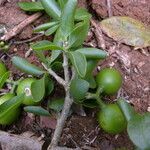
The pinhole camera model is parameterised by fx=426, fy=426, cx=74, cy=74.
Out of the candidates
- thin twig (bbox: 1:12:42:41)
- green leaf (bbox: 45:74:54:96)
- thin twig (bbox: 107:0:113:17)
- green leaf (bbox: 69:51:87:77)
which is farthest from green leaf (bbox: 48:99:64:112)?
thin twig (bbox: 107:0:113:17)

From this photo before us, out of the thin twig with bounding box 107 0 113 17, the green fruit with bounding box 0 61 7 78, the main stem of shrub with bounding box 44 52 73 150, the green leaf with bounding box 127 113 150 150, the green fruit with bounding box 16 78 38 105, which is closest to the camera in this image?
the green leaf with bounding box 127 113 150 150

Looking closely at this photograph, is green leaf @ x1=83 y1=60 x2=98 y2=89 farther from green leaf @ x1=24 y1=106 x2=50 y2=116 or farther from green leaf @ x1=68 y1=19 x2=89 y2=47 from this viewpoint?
green leaf @ x1=24 y1=106 x2=50 y2=116

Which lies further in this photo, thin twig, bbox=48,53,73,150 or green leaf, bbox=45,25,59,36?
green leaf, bbox=45,25,59,36

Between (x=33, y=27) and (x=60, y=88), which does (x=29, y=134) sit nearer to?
(x=60, y=88)

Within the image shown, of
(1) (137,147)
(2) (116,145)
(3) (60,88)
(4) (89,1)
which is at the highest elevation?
(4) (89,1)

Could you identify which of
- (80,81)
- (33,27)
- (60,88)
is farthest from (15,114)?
(33,27)

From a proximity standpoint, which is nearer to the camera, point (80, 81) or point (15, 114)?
point (80, 81)

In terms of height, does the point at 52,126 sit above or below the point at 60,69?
below
